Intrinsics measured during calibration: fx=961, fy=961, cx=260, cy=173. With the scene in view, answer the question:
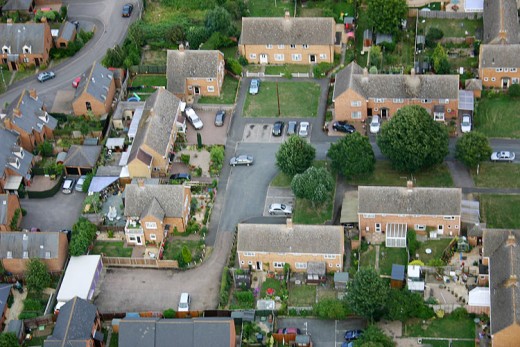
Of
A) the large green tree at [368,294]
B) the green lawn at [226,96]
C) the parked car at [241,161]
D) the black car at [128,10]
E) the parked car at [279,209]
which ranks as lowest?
the large green tree at [368,294]

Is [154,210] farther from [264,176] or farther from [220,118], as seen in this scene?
[220,118]

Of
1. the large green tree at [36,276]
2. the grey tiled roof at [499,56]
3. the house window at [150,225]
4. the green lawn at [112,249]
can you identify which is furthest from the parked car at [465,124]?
the large green tree at [36,276]

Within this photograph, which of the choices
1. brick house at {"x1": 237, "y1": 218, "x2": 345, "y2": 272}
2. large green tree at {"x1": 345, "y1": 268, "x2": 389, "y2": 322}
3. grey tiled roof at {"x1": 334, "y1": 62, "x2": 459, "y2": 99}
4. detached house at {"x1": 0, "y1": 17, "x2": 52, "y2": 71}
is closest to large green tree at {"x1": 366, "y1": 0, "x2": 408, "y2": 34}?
grey tiled roof at {"x1": 334, "y1": 62, "x2": 459, "y2": 99}

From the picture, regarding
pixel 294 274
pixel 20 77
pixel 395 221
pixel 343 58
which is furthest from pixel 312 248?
pixel 20 77

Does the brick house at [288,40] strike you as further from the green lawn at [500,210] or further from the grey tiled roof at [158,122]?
the green lawn at [500,210]

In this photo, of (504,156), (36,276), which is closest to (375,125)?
(504,156)

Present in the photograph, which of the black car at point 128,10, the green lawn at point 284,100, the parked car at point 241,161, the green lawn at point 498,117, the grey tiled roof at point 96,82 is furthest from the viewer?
the black car at point 128,10
